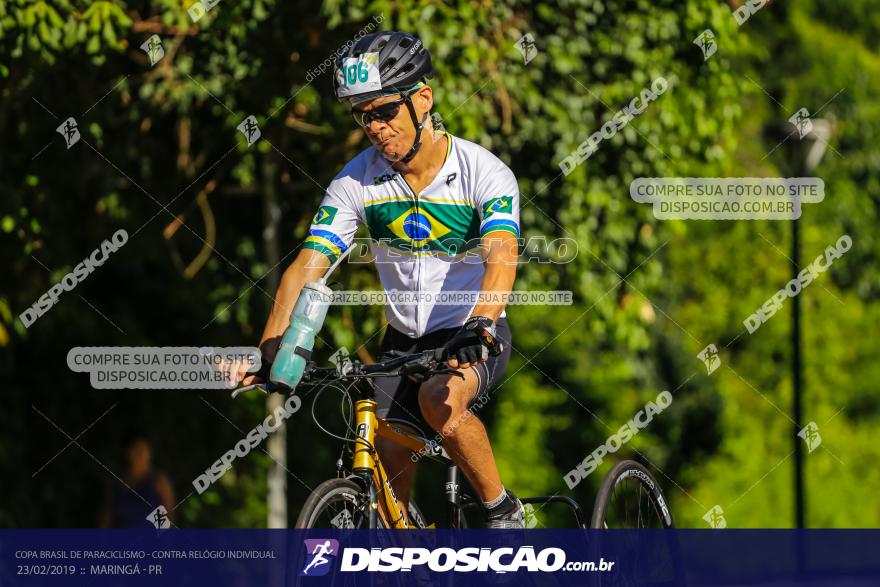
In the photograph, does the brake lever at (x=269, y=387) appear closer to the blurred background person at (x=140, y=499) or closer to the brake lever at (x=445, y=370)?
the brake lever at (x=445, y=370)

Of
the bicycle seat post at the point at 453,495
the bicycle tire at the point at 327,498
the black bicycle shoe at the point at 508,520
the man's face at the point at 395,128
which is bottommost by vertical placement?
the bicycle tire at the point at 327,498

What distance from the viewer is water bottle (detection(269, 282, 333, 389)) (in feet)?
15.5

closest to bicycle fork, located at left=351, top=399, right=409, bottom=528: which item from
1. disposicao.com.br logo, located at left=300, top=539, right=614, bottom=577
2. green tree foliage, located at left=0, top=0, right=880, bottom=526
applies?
disposicao.com.br logo, located at left=300, top=539, right=614, bottom=577

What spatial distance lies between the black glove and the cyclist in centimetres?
27

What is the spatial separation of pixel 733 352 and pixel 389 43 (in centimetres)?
1553

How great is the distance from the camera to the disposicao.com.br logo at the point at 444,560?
4621 mm

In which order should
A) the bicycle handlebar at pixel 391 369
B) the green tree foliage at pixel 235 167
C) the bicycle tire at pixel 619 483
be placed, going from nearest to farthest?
the bicycle handlebar at pixel 391 369
the bicycle tire at pixel 619 483
the green tree foliage at pixel 235 167

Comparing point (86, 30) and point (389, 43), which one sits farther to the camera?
point (86, 30)

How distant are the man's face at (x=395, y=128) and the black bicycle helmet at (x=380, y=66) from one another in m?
0.03

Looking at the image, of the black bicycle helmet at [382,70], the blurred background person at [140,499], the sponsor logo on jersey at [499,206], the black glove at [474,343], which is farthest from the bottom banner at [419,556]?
the blurred background person at [140,499]

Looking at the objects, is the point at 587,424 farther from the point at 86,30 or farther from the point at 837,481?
the point at 86,30

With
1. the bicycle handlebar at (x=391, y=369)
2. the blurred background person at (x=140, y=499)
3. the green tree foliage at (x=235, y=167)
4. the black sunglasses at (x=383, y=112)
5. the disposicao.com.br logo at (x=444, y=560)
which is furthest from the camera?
the blurred background person at (x=140, y=499)

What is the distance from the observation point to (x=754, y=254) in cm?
1853

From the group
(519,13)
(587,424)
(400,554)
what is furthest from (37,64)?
(587,424)
